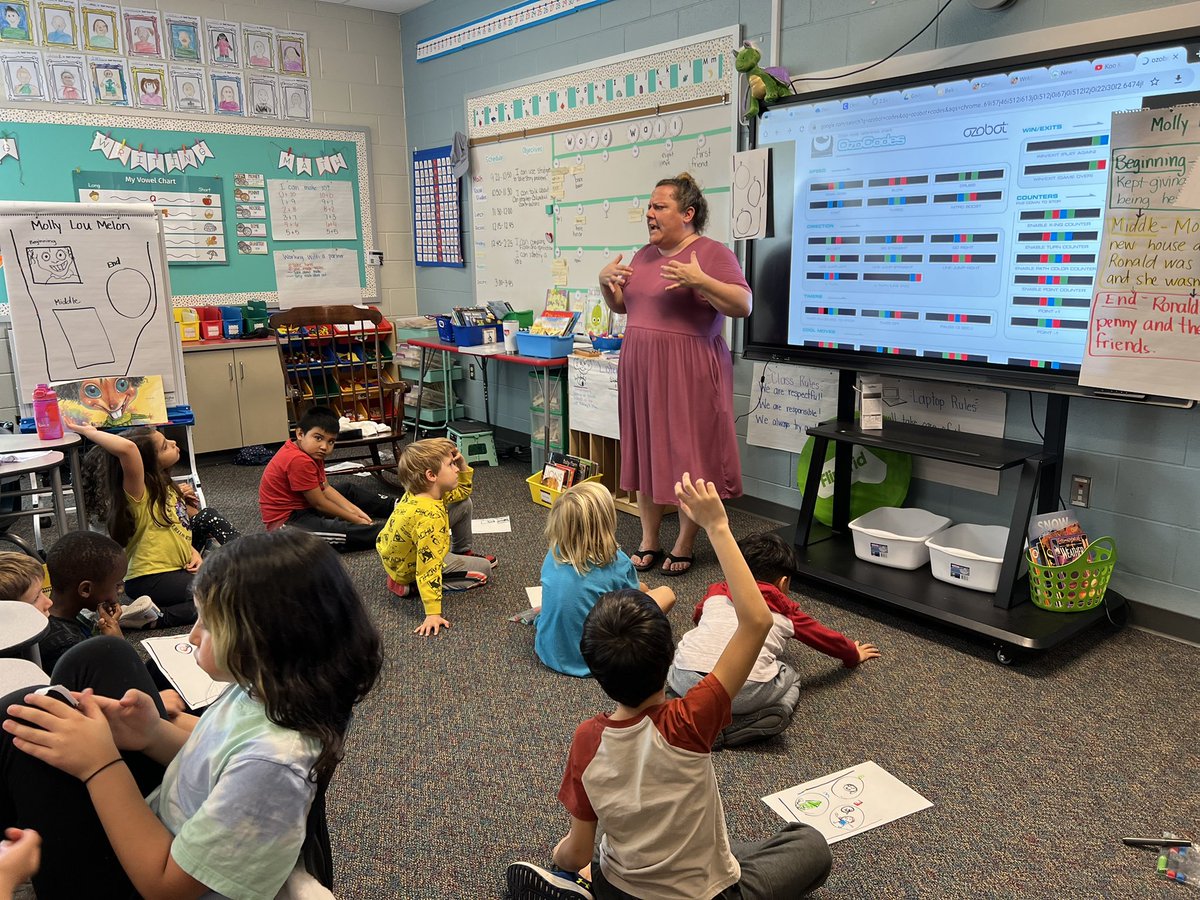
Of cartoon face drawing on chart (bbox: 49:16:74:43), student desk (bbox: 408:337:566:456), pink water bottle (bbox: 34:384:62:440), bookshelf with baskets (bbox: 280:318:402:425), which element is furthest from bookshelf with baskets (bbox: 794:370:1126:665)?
cartoon face drawing on chart (bbox: 49:16:74:43)

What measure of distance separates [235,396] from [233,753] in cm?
479

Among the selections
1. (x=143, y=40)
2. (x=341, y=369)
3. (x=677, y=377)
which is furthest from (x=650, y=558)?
(x=143, y=40)

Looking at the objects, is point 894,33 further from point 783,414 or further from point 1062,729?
point 1062,729

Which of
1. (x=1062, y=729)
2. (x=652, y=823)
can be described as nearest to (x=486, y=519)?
(x=1062, y=729)

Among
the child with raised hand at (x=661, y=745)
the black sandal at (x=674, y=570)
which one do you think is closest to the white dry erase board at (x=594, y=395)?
the black sandal at (x=674, y=570)

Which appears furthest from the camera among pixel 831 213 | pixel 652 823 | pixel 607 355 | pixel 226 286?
pixel 226 286

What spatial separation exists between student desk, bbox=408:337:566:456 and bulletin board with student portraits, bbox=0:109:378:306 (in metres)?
1.03

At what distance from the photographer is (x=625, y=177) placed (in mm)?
4652

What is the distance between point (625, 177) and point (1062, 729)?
3.38 meters

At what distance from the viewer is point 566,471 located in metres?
4.29

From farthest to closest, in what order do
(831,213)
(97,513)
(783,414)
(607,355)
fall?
(607,355) < (783,414) < (831,213) < (97,513)

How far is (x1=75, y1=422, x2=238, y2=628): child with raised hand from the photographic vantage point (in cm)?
299

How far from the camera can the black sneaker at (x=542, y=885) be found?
154 centimetres

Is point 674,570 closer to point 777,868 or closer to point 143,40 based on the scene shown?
point 777,868
